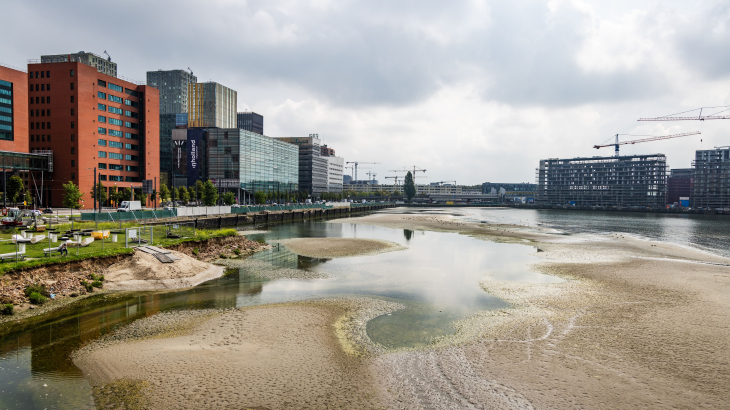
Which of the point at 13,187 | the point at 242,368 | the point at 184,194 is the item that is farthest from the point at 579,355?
the point at 184,194

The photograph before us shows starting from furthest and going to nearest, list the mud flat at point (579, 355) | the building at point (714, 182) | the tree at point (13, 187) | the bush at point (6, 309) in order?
the building at point (714, 182)
the tree at point (13, 187)
the bush at point (6, 309)
the mud flat at point (579, 355)

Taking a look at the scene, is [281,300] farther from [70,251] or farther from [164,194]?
[164,194]

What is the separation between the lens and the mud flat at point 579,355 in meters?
12.2

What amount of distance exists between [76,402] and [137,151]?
109 meters

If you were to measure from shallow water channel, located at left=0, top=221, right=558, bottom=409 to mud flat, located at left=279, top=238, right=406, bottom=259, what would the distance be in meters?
2.33

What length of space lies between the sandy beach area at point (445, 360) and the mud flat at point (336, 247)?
20.1 metres

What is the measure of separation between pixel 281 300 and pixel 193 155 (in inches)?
5169

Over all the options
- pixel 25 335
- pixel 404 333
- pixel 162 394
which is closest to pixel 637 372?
pixel 404 333

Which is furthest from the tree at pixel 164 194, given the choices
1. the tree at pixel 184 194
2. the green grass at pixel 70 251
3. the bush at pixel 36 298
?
the bush at pixel 36 298

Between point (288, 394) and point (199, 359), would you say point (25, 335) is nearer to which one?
point (199, 359)

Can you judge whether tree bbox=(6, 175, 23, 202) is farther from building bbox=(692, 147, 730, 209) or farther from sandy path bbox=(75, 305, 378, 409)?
building bbox=(692, 147, 730, 209)

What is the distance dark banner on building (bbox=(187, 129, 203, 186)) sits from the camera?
138m

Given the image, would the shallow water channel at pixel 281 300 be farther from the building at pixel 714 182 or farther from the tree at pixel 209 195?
the building at pixel 714 182

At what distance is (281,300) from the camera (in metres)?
23.3
